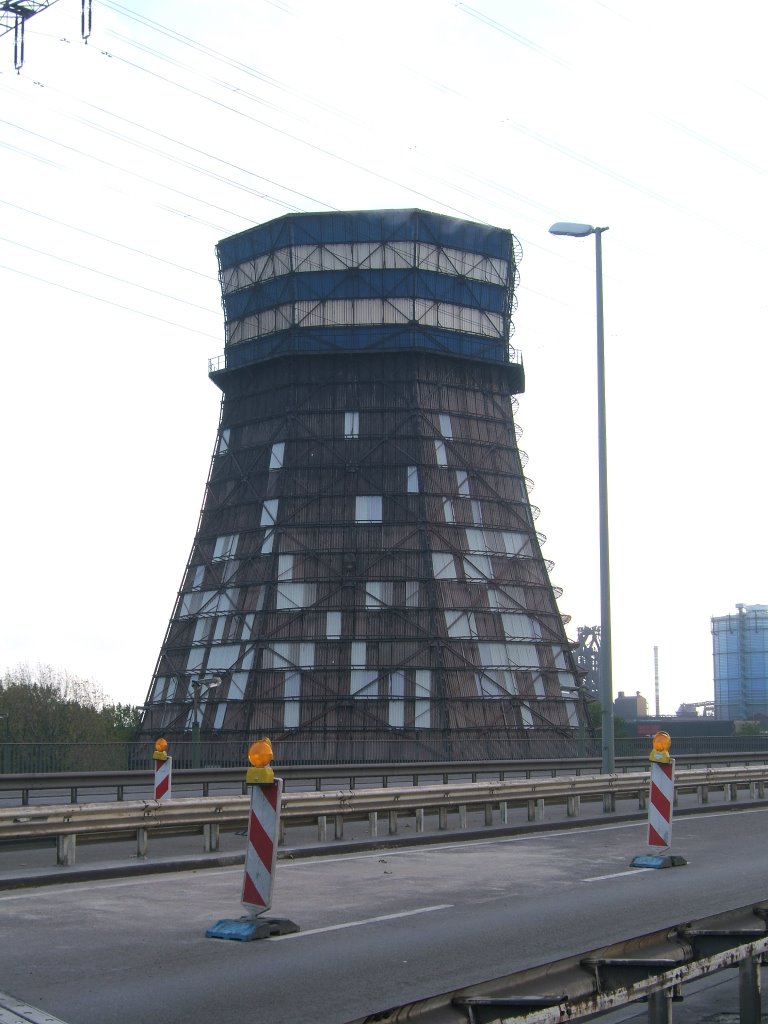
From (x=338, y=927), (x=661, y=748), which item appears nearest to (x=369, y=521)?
(x=661, y=748)

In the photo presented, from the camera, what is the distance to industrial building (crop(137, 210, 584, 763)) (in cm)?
5938

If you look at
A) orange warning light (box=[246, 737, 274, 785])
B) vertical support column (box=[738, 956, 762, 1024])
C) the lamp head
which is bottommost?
vertical support column (box=[738, 956, 762, 1024])

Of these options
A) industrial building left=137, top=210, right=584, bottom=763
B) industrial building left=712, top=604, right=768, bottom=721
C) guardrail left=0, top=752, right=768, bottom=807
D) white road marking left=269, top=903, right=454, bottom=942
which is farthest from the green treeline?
industrial building left=712, top=604, right=768, bottom=721

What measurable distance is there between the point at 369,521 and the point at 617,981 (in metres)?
56.3

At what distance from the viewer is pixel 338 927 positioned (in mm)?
12281

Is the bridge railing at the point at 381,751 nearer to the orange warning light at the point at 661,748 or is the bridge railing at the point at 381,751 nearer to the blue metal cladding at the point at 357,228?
the orange warning light at the point at 661,748

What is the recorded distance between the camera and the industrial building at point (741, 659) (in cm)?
13712

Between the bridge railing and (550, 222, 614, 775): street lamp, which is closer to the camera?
(550, 222, 614, 775): street lamp

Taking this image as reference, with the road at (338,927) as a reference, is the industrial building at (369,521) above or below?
above

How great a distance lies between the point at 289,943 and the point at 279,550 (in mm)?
51002

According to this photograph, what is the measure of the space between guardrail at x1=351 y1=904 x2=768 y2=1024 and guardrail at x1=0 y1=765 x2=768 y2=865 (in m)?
9.79

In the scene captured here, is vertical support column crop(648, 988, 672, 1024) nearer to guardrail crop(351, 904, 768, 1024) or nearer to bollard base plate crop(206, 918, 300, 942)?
guardrail crop(351, 904, 768, 1024)

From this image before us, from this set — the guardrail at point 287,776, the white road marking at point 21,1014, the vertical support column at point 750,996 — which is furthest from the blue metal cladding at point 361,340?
the vertical support column at point 750,996

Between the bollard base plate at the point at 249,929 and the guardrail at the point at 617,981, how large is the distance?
16.4 feet
